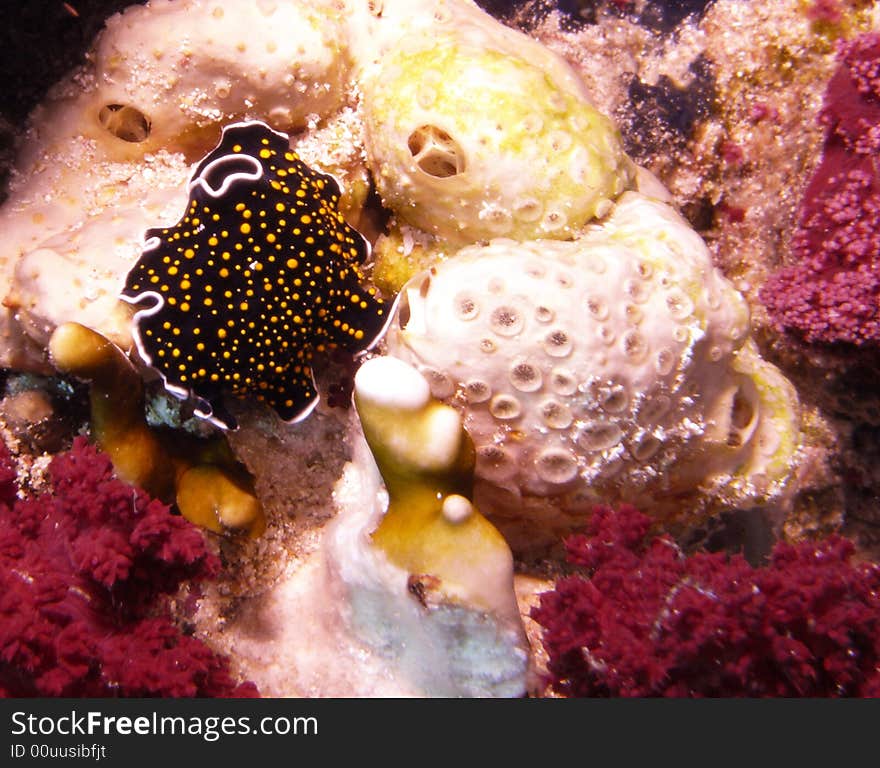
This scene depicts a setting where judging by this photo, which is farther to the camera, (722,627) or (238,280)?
(238,280)

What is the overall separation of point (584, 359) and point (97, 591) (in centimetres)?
222

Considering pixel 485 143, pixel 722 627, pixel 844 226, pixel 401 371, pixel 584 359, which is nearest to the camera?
pixel 722 627

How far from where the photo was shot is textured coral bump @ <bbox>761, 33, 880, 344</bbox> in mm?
3301

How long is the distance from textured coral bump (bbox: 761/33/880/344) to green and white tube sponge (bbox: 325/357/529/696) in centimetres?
225

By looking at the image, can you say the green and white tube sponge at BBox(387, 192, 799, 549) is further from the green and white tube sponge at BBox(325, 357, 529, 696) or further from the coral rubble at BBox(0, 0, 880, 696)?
the green and white tube sponge at BBox(325, 357, 529, 696)

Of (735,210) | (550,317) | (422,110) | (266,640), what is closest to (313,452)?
(266,640)

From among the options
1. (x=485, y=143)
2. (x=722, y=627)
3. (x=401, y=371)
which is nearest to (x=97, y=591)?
(x=401, y=371)

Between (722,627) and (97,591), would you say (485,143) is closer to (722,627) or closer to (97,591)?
(722,627)

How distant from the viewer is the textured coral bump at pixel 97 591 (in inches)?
92.0

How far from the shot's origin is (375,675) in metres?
2.88

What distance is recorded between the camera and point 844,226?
3.39 metres

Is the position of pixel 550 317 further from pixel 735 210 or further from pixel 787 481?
pixel 735 210

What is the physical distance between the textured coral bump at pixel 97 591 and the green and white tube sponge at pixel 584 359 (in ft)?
4.27

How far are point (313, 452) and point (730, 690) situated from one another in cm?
219
